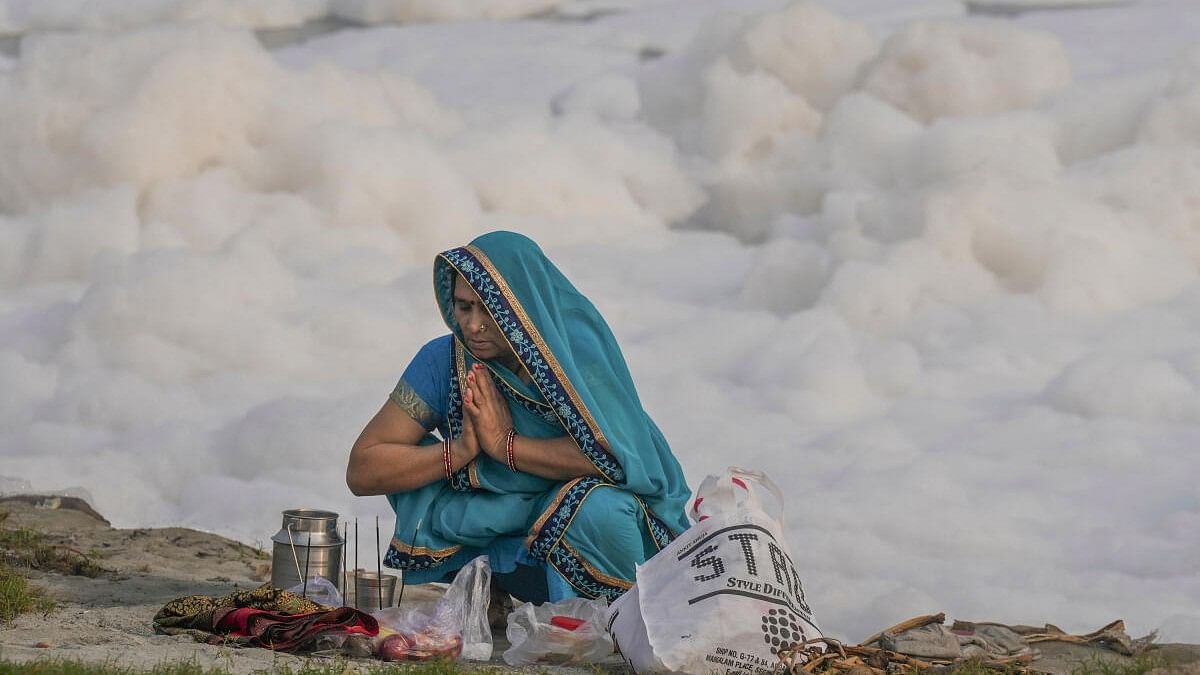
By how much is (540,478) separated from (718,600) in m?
0.86

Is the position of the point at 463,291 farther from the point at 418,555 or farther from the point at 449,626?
the point at 449,626

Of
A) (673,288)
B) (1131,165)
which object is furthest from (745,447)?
(1131,165)

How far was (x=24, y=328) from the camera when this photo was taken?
10.7 m

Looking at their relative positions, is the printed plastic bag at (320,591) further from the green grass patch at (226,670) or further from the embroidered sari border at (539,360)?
the embroidered sari border at (539,360)

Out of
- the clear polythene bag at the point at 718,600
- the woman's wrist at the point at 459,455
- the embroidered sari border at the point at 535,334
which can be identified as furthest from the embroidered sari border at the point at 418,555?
the clear polythene bag at the point at 718,600

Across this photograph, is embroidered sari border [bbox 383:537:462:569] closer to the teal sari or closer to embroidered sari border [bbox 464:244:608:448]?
the teal sari

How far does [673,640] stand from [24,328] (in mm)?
7501

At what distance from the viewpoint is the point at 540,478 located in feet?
16.1

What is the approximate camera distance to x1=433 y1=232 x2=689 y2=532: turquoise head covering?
4.83 metres

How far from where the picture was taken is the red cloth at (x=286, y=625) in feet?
14.3

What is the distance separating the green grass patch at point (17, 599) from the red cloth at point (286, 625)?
57cm

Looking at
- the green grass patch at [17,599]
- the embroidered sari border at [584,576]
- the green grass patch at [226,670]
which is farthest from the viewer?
the embroidered sari border at [584,576]

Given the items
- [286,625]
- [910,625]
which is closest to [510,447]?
[286,625]

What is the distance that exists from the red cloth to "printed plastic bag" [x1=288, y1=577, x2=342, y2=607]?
0.44m
